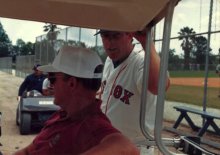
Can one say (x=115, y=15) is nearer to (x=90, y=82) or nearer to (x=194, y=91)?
(x=90, y=82)

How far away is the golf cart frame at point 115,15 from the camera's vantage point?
184 centimetres

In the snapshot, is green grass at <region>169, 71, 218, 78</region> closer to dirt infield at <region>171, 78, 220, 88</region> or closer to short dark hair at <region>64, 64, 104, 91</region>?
dirt infield at <region>171, 78, 220, 88</region>

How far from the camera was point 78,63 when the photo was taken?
2.28 metres

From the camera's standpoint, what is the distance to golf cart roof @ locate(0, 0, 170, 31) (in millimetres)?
1887

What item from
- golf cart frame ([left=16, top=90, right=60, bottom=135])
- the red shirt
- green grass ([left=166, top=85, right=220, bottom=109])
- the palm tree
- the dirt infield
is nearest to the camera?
the red shirt

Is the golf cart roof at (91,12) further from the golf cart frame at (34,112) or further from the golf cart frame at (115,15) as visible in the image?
the golf cart frame at (34,112)

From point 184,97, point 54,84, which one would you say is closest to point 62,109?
point 54,84

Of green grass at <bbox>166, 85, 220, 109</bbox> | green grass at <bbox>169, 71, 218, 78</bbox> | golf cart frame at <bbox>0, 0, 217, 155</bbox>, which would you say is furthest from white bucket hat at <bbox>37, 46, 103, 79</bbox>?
green grass at <bbox>166, 85, 220, 109</bbox>

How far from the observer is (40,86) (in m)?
12.2

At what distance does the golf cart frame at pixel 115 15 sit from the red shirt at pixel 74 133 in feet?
0.84

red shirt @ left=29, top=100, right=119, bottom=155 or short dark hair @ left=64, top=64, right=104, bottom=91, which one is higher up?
short dark hair @ left=64, top=64, right=104, bottom=91

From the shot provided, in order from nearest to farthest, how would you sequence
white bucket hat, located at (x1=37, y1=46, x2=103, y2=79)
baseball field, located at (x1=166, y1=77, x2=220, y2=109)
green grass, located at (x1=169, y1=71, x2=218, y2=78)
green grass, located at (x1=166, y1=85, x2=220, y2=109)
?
white bucket hat, located at (x1=37, y1=46, x2=103, y2=79) < green grass, located at (x1=169, y1=71, x2=218, y2=78) < baseball field, located at (x1=166, y1=77, x2=220, y2=109) < green grass, located at (x1=166, y1=85, x2=220, y2=109)

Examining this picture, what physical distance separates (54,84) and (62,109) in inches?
5.8

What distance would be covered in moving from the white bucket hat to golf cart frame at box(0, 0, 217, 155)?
15 centimetres
